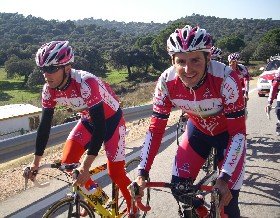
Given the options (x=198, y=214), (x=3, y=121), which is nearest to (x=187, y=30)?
(x=198, y=214)

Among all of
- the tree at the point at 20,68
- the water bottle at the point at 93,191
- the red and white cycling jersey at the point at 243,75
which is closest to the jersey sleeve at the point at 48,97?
the water bottle at the point at 93,191

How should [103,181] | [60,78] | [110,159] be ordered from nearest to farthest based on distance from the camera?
[60,78], [110,159], [103,181]

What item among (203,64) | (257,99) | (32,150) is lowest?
(257,99)

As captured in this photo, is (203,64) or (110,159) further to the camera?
(110,159)

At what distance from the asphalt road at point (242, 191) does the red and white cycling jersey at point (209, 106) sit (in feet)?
5.72

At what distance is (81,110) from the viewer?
4.71 metres

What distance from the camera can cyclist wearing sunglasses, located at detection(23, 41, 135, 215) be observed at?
155 inches

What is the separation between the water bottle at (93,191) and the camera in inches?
161

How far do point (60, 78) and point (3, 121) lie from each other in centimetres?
1979

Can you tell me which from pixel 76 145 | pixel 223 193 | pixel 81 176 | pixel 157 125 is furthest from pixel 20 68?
pixel 223 193

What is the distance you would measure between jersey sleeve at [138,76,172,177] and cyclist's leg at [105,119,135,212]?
2.99 feet

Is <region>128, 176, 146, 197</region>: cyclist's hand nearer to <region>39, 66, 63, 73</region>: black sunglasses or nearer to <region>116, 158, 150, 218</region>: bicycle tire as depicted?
<region>116, 158, 150, 218</region>: bicycle tire

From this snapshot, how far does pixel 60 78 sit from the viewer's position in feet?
13.7

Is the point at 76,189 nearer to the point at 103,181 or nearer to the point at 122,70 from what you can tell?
the point at 103,181
